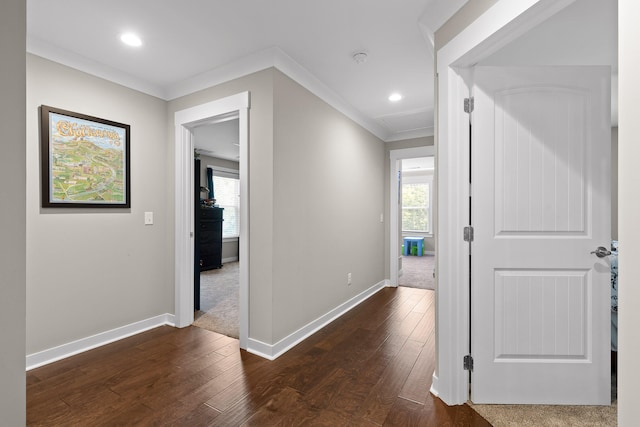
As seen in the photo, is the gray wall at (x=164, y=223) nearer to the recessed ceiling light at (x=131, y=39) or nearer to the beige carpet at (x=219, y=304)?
the beige carpet at (x=219, y=304)

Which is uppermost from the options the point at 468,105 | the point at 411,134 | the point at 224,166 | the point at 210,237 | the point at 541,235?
the point at 411,134

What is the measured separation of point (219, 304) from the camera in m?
3.77

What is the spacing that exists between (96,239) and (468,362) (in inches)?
119

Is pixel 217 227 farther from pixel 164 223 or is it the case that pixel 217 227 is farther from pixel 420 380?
pixel 420 380

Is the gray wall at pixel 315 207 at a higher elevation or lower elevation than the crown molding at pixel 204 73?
lower

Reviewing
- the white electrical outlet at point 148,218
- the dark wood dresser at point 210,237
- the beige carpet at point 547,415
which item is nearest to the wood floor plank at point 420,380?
the beige carpet at point 547,415

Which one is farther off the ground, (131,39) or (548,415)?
(131,39)

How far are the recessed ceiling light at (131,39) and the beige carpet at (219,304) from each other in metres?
2.55

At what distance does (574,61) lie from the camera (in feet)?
8.38

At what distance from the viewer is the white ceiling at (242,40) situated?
6.16 feet

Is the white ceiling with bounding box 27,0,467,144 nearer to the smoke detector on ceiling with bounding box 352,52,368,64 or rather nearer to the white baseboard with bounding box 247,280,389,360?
the smoke detector on ceiling with bounding box 352,52,368,64

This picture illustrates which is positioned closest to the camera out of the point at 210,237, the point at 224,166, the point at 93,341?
the point at 93,341

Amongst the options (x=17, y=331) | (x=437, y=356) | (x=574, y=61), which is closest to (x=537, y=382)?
(x=437, y=356)

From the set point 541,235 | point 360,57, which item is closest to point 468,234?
point 541,235
